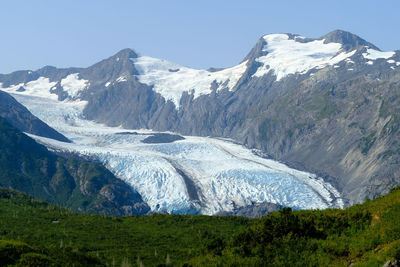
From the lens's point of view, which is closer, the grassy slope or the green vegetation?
the green vegetation

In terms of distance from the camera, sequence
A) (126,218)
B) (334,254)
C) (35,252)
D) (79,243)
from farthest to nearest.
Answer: (126,218), (79,243), (35,252), (334,254)

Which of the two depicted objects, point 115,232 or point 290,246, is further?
point 115,232

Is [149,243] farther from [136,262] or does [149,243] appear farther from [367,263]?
[367,263]

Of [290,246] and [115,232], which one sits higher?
[290,246]

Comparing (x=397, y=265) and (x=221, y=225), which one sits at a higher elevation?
(x=397, y=265)

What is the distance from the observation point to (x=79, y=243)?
7662 cm

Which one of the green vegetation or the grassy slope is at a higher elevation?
the green vegetation

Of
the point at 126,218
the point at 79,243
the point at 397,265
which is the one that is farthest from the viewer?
the point at 126,218

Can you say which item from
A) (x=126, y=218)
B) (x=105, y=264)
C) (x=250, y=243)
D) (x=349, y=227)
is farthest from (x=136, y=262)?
(x=126, y=218)

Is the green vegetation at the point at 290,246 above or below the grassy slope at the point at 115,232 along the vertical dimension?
above

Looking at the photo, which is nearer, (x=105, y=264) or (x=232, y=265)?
(x=232, y=265)

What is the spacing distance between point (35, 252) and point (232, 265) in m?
16.5

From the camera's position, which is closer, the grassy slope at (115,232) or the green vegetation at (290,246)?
the green vegetation at (290,246)

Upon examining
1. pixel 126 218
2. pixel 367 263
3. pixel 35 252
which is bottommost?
pixel 126 218
